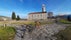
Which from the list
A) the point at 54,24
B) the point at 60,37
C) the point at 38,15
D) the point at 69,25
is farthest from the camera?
the point at 54,24

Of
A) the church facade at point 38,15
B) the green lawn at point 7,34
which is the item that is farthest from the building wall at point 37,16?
the green lawn at point 7,34

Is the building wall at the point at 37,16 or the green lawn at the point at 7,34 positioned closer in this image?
the green lawn at the point at 7,34

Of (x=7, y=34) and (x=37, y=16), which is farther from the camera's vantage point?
(x=37, y=16)

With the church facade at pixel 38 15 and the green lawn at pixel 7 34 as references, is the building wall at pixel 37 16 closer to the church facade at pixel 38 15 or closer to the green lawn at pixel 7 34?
the church facade at pixel 38 15

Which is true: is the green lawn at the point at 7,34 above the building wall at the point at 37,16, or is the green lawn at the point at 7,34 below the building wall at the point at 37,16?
below

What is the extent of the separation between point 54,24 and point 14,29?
7.03ft

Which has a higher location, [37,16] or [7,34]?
[37,16]

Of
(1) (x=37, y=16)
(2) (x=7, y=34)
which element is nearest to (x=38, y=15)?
(1) (x=37, y=16)

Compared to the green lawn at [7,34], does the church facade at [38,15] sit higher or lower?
higher

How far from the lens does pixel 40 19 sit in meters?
6.99

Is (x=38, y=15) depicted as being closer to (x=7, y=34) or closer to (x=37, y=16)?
(x=37, y=16)

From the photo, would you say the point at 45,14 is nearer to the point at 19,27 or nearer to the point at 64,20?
the point at 64,20

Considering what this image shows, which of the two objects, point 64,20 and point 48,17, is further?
point 48,17

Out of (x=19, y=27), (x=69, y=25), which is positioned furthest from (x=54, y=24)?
(x=19, y=27)
